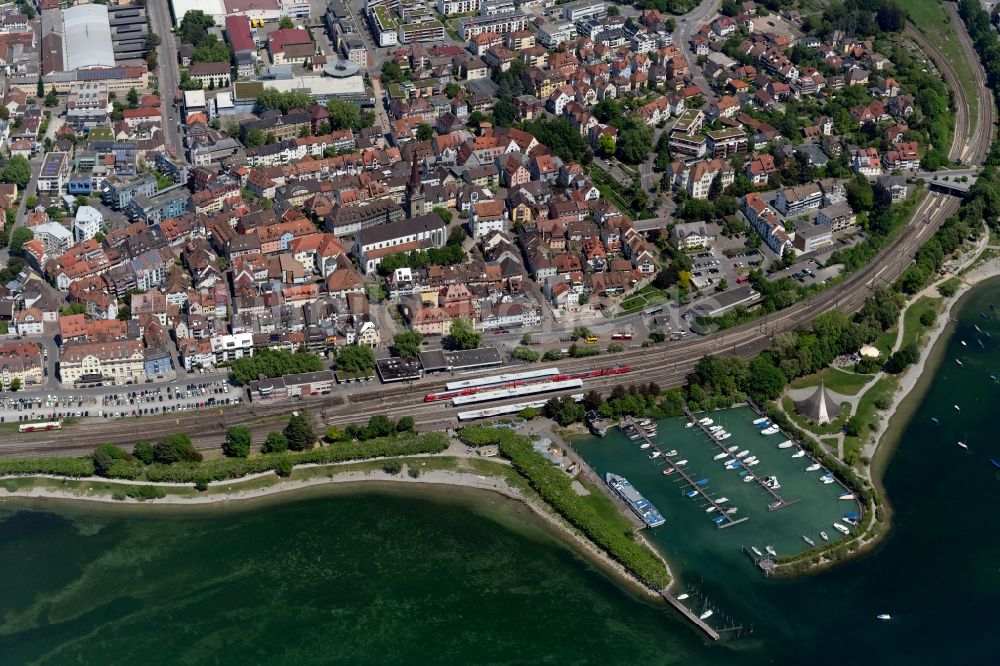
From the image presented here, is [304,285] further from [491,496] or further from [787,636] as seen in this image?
[787,636]

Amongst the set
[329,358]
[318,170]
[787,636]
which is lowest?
[787,636]

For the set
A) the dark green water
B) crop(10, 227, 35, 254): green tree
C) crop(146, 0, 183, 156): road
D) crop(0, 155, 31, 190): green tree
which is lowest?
the dark green water

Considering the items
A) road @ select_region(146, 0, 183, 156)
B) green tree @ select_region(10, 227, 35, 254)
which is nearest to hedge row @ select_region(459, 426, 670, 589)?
green tree @ select_region(10, 227, 35, 254)

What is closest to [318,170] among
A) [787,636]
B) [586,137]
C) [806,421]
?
[586,137]

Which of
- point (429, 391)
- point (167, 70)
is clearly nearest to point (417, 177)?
point (429, 391)

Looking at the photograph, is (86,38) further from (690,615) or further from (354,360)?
(690,615)

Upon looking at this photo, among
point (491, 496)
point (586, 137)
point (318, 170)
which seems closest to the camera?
point (491, 496)

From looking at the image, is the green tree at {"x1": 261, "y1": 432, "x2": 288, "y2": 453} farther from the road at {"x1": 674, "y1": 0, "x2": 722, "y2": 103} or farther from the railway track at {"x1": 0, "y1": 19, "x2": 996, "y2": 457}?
the road at {"x1": 674, "y1": 0, "x2": 722, "y2": 103}
